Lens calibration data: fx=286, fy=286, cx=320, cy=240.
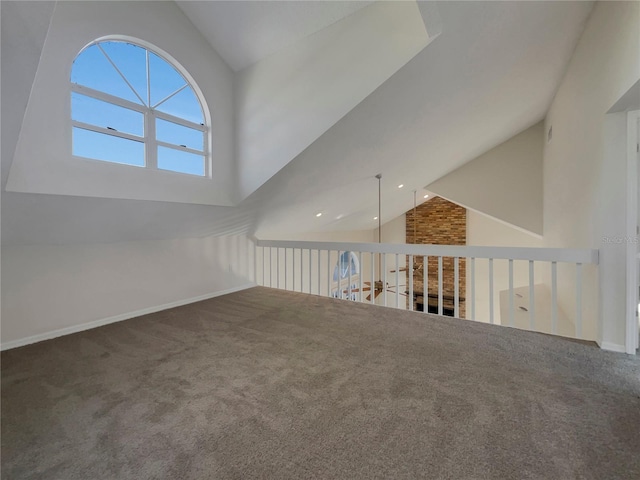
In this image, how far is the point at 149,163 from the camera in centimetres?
275

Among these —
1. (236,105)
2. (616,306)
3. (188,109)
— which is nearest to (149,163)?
(188,109)

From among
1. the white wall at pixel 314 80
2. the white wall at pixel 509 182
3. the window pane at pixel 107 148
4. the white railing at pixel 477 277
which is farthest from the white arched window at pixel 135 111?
the white wall at pixel 509 182

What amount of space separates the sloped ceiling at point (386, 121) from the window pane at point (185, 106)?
957 millimetres

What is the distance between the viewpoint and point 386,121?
3.06 m

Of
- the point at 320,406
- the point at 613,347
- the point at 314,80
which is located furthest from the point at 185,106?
the point at 613,347

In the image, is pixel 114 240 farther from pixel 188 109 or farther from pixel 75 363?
pixel 188 109

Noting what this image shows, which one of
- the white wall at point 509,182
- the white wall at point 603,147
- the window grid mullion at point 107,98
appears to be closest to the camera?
the white wall at point 603,147

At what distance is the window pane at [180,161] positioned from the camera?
2.89m

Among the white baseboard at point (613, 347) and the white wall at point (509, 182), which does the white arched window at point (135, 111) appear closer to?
the white baseboard at point (613, 347)

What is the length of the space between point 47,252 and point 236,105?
243 centimetres

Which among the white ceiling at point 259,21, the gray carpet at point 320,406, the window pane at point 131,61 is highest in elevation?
the white ceiling at point 259,21

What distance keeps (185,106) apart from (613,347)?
173 inches

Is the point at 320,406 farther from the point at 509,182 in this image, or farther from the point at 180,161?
the point at 509,182

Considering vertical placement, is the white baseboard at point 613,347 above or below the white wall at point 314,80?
below
